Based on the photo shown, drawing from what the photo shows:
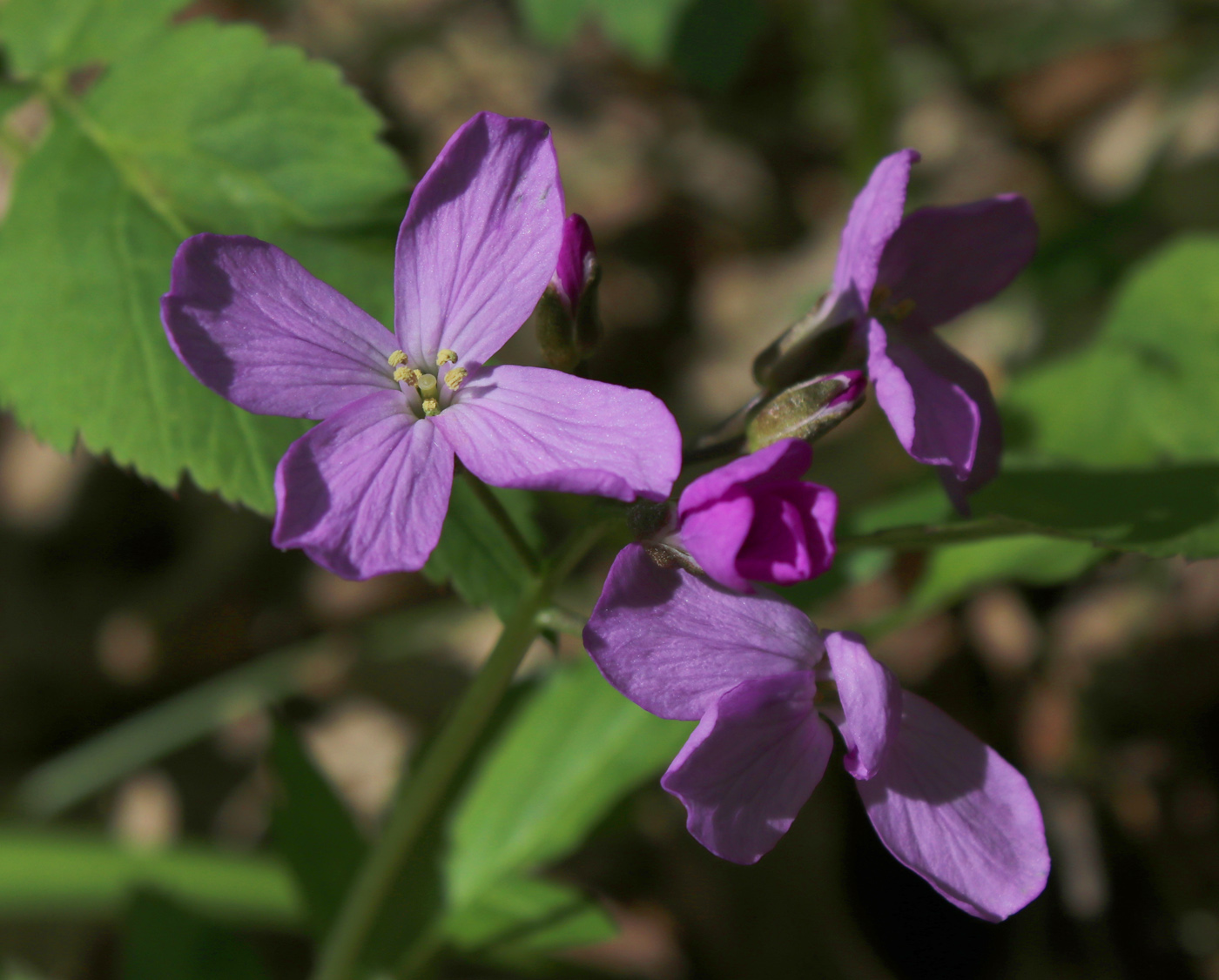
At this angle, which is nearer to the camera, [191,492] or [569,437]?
[569,437]

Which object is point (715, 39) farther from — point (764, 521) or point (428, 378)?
point (764, 521)

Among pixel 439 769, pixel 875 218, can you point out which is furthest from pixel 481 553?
pixel 875 218

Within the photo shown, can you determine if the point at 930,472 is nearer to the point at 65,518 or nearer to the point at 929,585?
the point at 929,585

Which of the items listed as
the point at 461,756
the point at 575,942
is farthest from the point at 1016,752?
the point at 461,756

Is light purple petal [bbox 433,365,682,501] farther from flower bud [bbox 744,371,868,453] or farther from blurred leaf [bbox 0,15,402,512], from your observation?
blurred leaf [bbox 0,15,402,512]

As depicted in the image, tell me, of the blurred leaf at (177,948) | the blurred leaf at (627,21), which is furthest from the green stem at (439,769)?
the blurred leaf at (627,21)

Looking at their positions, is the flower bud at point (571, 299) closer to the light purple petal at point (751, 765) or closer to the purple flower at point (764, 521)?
the purple flower at point (764, 521)

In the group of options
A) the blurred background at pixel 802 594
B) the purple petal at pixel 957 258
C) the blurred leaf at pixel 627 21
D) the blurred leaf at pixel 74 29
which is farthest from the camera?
the blurred background at pixel 802 594
